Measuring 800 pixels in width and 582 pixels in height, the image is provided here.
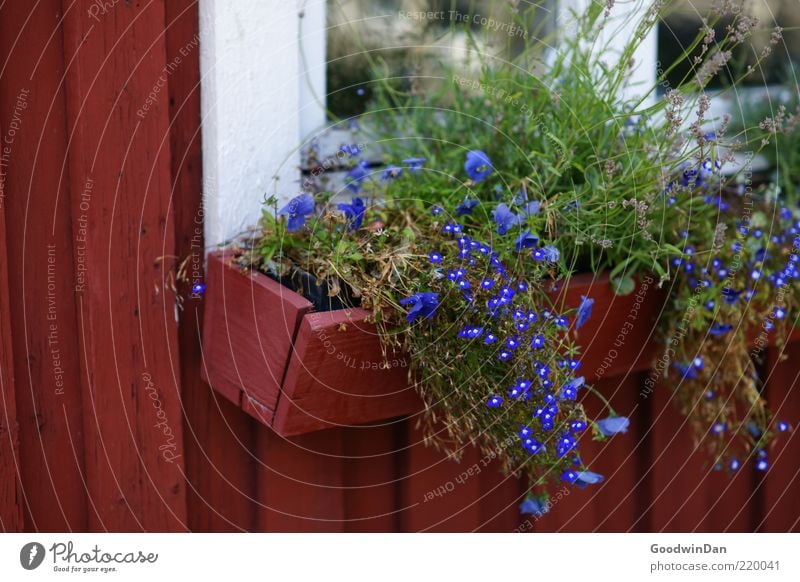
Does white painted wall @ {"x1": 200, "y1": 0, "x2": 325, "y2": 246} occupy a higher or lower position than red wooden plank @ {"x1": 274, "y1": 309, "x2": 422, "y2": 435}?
higher

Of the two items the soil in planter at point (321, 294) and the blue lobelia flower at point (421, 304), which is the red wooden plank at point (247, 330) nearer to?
the soil in planter at point (321, 294)

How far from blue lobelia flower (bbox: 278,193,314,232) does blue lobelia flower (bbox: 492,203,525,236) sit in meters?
0.24

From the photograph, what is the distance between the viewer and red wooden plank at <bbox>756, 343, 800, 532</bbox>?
1746 mm

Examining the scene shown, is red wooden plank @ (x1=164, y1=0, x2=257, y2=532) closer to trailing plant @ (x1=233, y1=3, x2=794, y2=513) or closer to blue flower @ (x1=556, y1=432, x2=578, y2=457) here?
trailing plant @ (x1=233, y1=3, x2=794, y2=513)

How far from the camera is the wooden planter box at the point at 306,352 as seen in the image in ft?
3.62

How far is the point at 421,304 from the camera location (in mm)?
1067

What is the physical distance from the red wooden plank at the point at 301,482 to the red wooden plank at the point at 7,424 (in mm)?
342

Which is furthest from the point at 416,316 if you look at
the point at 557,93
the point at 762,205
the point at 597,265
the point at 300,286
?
the point at 762,205

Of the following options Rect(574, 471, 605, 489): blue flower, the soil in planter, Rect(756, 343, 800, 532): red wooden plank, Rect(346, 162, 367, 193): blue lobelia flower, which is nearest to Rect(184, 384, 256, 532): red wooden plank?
the soil in planter

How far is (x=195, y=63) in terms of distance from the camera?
4.11 feet

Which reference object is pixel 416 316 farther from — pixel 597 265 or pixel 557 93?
pixel 557 93

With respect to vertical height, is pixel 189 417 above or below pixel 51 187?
below

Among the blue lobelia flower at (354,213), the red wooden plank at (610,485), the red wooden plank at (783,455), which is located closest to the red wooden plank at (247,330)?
the blue lobelia flower at (354,213)

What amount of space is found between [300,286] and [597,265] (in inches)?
17.0
